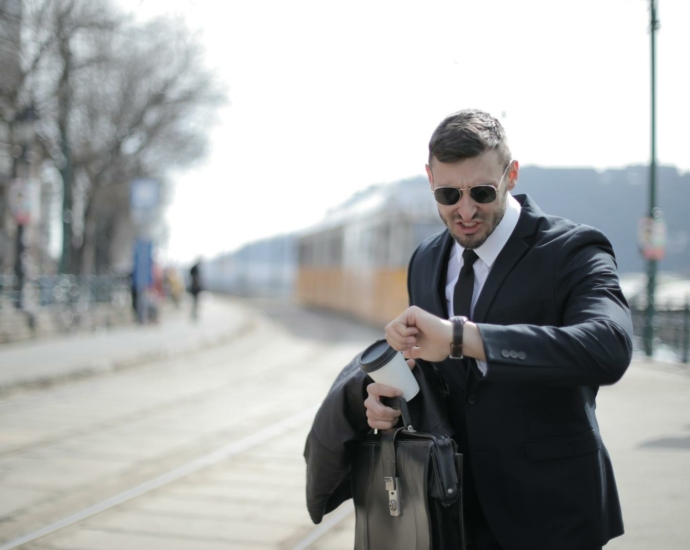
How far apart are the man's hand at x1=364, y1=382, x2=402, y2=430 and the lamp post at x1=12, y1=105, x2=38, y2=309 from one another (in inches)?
613

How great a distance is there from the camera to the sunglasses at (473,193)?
209 cm

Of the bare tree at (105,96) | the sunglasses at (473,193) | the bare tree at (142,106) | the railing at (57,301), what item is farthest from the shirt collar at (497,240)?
the bare tree at (142,106)

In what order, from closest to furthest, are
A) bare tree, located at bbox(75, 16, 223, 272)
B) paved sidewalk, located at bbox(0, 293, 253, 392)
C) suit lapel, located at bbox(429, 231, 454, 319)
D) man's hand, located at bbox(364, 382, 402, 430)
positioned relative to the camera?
man's hand, located at bbox(364, 382, 402, 430)
suit lapel, located at bbox(429, 231, 454, 319)
paved sidewalk, located at bbox(0, 293, 253, 392)
bare tree, located at bbox(75, 16, 223, 272)

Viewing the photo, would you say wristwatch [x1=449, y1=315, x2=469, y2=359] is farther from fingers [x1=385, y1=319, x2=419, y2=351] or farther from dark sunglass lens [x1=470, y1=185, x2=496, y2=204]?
dark sunglass lens [x1=470, y1=185, x2=496, y2=204]

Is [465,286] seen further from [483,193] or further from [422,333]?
[422,333]

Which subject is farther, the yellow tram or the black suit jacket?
the yellow tram

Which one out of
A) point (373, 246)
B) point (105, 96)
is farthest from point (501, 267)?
point (105, 96)

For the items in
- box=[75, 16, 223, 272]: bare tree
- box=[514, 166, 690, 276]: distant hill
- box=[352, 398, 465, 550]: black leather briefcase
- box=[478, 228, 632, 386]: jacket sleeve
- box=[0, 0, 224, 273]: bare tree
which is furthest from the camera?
box=[75, 16, 223, 272]: bare tree

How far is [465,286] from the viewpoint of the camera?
2221 mm

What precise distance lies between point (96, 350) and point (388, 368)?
13.7 m

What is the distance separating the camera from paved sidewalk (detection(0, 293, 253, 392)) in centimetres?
1192

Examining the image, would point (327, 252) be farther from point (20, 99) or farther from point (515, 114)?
point (515, 114)

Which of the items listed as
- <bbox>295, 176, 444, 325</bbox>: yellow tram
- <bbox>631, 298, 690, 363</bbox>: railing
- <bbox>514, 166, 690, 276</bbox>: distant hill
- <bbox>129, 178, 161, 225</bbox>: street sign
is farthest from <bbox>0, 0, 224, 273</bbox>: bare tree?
<bbox>514, 166, 690, 276</bbox>: distant hill

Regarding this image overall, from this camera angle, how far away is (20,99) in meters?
20.7
